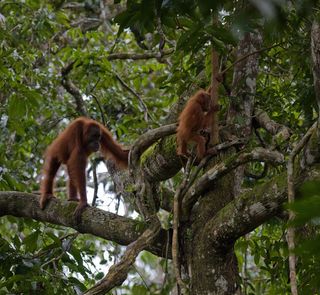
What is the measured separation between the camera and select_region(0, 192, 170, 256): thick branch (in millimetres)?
3750

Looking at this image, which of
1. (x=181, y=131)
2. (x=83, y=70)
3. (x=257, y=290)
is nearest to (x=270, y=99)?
(x=181, y=131)

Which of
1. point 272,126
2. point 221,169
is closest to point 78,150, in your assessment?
point 272,126

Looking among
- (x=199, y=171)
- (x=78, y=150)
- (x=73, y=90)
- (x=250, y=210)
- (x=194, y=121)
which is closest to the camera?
(x=250, y=210)

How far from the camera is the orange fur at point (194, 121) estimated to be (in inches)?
178

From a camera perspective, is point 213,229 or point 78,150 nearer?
point 213,229

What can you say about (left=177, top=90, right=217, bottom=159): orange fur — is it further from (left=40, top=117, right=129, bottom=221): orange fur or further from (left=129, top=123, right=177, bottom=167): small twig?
(left=40, top=117, right=129, bottom=221): orange fur

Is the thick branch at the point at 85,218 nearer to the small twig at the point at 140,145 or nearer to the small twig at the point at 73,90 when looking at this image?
the small twig at the point at 140,145

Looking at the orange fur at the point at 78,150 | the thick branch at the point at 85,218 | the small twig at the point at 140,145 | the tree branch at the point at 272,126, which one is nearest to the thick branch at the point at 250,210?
Answer: the thick branch at the point at 85,218

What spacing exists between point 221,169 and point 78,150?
2481 millimetres

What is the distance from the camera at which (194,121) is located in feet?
16.3

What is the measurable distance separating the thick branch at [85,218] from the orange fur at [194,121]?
871 millimetres

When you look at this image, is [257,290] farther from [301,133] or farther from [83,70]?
[83,70]

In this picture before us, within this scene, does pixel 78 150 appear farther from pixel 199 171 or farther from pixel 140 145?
pixel 199 171

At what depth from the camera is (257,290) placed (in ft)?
18.1
